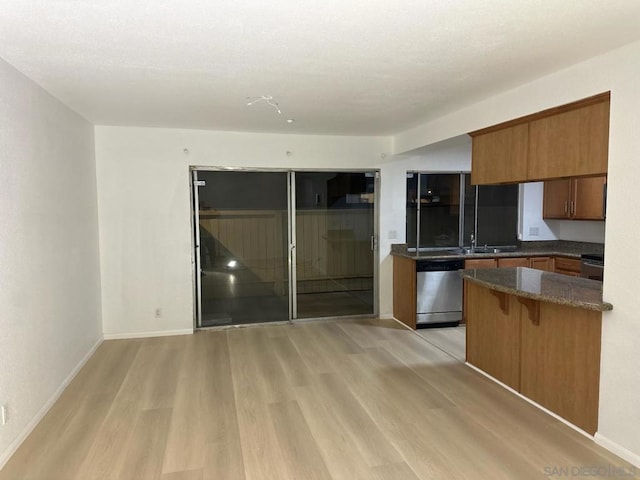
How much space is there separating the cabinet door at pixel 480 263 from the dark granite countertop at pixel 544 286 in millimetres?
1293

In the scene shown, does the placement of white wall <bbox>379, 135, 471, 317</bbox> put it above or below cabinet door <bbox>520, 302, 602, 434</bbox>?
above

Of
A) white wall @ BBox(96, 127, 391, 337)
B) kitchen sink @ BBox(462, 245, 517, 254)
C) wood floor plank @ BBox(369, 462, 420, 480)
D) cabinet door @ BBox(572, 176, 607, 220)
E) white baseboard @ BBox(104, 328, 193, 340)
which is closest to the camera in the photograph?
wood floor plank @ BBox(369, 462, 420, 480)

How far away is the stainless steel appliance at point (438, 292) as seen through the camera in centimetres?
517

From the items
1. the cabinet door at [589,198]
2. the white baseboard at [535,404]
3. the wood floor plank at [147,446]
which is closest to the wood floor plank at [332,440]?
the wood floor plank at [147,446]

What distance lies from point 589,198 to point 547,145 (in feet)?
9.24

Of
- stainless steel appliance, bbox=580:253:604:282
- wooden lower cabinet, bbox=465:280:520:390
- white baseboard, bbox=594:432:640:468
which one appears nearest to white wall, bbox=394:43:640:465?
white baseboard, bbox=594:432:640:468

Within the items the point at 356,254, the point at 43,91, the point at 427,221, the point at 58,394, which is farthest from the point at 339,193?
the point at 58,394

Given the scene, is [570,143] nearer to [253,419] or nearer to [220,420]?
[253,419]

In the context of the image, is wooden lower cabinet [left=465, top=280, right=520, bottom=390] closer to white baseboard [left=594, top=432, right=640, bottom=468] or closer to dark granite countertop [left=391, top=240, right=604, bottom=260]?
white baseboard [left=594, top=432, right=640, bottom=468]

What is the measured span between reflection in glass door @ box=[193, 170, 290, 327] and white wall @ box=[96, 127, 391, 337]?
0.17 meters

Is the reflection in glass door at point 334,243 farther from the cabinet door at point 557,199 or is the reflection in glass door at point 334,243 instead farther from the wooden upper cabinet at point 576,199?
the cabinet door at point 557,199

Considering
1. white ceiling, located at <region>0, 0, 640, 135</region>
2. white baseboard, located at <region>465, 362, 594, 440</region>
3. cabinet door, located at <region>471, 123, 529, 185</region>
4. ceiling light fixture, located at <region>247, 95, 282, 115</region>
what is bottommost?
white baseboard, located at <region>465, 362, 594, 440</region>

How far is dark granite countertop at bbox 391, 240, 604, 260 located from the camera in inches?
206

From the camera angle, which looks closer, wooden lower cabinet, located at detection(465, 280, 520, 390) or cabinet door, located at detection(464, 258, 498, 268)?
wooden lower cabinet, located at detection(465, 280, 520, 390)
